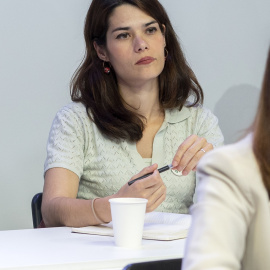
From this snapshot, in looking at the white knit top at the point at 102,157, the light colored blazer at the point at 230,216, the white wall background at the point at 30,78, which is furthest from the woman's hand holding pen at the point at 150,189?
the white wall background at the point at 30,78

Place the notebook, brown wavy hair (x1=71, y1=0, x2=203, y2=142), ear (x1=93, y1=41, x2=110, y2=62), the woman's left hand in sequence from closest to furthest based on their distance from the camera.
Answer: the notebook
the woman's left hand
brown wavy hair (x1=71, y1=0, x2=203, y2=142)
ear (x1=93, y1=41, x2=110, y2=62)

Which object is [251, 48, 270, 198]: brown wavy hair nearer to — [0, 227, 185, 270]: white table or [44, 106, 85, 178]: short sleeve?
[0, 227, 185, 270]: white table

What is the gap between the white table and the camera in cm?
138

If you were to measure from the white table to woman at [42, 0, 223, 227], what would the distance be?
1.03 ft

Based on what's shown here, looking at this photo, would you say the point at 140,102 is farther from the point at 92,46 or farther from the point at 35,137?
the point at 35,137

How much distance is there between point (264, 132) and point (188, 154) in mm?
1229

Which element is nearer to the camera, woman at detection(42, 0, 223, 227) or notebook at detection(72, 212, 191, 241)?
notebook at detection(72, 212, 191, 241)

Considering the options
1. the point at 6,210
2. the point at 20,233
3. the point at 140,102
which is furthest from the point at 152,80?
the point at 6,210

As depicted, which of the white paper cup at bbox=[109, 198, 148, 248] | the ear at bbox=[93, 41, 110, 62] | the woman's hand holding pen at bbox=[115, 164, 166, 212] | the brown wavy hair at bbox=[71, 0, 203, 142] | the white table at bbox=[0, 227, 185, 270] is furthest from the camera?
the ear at bbox=[93, 41, 110, 62]

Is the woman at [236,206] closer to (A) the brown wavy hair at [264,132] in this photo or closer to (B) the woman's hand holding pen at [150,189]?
(A) the brown wavy hair at [264,132]

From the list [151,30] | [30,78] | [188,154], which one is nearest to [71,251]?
[188,154]

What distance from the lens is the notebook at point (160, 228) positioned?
165 centimetres

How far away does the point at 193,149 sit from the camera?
78.6 inches

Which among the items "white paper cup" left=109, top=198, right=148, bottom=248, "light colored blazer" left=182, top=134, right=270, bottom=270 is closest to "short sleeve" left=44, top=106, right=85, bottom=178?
"white paper cup" left=109, top=198, right=148, bottom=248
